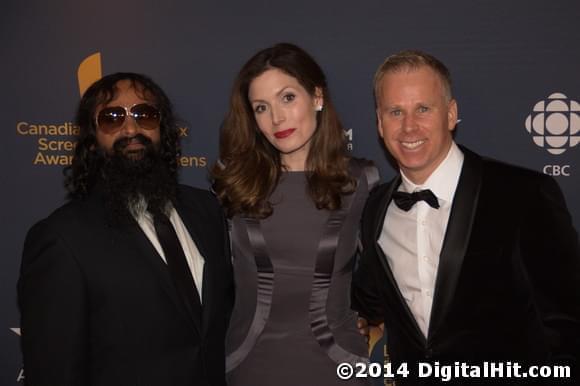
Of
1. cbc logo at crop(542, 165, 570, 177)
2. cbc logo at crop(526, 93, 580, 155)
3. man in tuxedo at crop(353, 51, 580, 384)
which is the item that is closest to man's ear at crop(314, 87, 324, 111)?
man in tuxedo at crop(353, 51, 580, 384)

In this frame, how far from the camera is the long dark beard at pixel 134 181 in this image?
2389 mm

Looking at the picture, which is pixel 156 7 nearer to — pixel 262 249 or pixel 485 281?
pixel 262 249

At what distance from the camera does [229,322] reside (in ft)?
9.17

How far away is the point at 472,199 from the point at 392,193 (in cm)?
41

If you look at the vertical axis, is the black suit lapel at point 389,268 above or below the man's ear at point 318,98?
below

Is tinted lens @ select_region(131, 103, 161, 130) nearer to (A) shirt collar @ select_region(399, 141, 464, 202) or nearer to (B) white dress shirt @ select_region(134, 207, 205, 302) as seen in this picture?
(B) white dress shirt @ select_region(134, 207, 205, 302)

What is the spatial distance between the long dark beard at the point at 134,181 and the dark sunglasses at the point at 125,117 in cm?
7

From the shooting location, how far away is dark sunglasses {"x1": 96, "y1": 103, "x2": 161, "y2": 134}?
2.50 m

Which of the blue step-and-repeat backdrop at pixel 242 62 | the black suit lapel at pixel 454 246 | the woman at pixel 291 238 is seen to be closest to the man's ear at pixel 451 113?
the black suit lapel at pixel 454 246

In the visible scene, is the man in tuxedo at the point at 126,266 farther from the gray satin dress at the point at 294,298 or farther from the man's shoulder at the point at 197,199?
the gray satin dress at the point at 294,298

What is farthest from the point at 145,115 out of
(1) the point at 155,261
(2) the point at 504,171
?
(2) the point at 504,171

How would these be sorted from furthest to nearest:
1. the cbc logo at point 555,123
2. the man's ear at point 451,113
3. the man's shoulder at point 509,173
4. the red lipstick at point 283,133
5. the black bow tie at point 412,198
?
the cbc logo at point 555,123
the red lipstick at point 283,133
the man's ear at point 451,113
the black bow tie at point 412,198
the man's shoulder at point 509,173

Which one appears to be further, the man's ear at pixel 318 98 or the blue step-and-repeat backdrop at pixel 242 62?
the blue step-and-repeat backdrop at pixel 242 62

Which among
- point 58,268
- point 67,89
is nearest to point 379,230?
point 58,268
